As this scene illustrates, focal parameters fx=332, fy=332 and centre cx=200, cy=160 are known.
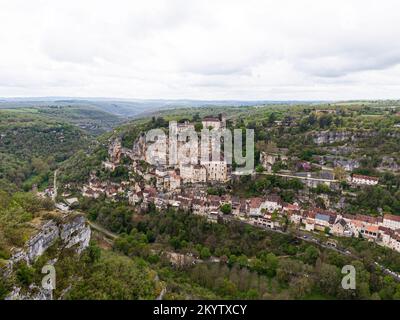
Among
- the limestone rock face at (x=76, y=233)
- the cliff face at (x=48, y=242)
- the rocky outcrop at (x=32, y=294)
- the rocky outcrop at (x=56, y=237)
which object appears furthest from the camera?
the limestone rock face at (x=76, y=233)

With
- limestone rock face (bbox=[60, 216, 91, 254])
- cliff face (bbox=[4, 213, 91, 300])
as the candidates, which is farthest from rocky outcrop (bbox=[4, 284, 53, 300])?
limestone rock face (bbox=[60, 216, 91, 254])

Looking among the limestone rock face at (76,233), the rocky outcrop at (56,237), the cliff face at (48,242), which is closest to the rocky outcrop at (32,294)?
the cliff face at (48,242)

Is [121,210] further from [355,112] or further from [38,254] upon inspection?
[355,112]

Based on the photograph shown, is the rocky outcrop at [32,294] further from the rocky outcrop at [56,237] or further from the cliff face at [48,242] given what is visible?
the rocky outcrop at [56,237]

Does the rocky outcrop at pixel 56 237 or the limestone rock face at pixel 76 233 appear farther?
the limestone rock face at pixel 76 233

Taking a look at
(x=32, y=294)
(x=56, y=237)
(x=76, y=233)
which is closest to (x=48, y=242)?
(x=56, y=237)

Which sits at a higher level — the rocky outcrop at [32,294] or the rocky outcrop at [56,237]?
the rocky outcrop at [56,237]
